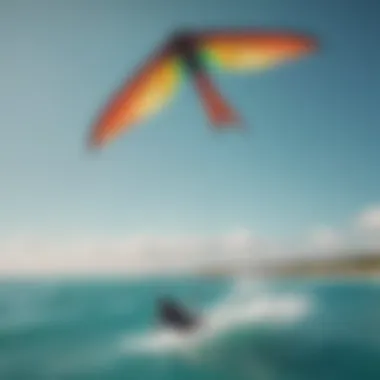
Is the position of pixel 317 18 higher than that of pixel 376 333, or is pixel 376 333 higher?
pixel 317 18

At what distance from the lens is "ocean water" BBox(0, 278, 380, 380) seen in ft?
4.26

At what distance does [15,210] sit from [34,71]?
0.95 feet

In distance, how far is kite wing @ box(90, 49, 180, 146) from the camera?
135 centimetres

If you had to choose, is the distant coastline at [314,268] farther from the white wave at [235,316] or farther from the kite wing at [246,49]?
the kite wing at [246,49]

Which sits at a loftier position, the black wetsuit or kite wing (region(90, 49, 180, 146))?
kite wing (region(90, 49, 180, 146))

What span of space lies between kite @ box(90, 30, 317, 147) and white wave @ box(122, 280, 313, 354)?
1.15ft

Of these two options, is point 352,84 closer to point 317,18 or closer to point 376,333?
point 317,18

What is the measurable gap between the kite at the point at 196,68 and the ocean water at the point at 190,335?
1.06 feet

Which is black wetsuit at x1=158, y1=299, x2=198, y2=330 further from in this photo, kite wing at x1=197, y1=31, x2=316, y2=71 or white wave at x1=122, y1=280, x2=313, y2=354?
kite wing at x1=197, y1=31, x2=316, y2=71

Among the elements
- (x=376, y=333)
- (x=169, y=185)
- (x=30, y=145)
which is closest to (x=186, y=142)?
(x=169, y=185)

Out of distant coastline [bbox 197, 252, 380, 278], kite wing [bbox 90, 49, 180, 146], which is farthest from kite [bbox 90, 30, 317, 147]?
distant coastline [bbox 197, 252, 380, 278]

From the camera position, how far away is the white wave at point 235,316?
4.29 ft

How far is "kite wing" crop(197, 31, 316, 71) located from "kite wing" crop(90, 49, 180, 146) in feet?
0.28

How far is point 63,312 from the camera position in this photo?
1.32 metres
